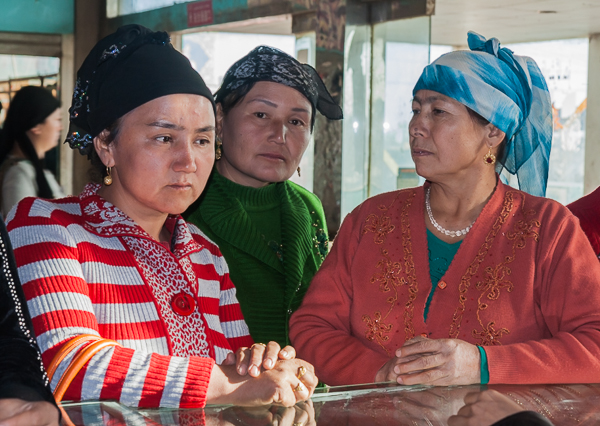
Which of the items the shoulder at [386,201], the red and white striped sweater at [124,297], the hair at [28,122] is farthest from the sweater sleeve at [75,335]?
the hair at [28,122]

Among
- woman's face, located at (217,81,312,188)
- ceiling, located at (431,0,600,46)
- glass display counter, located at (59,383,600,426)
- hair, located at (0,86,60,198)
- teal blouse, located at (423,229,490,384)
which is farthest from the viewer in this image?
ceiling, located at (431,0,600,46)

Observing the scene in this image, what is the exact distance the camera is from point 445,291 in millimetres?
2039

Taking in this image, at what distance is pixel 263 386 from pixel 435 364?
1.61 ft

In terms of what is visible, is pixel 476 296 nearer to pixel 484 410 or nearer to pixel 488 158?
pixel 488 158

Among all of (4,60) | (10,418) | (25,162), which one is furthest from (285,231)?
(4,60)

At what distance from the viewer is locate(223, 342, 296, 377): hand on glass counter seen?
1572 mm

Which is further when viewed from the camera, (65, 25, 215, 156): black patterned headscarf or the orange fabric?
(65, 25, 215, 156): black patterned headscarf

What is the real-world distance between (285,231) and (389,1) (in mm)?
3036

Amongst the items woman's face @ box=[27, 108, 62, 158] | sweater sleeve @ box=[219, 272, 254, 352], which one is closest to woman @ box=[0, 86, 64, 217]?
woman's face @ box=[27, 108, 62, 158]

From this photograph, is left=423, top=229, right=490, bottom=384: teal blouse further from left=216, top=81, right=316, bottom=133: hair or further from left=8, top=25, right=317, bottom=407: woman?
left=216, top=81, right=316, bottom=133: hair

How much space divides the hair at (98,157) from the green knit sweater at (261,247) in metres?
0.60

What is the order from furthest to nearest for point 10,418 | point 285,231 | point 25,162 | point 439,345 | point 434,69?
1. point 25,162
2. point 285,231
3. point 434,69
4. point 439,345
5. point 10,418

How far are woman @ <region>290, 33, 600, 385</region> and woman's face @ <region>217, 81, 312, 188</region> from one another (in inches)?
16.4

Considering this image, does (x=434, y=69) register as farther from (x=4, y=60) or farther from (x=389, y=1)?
(x=4, y=60)
